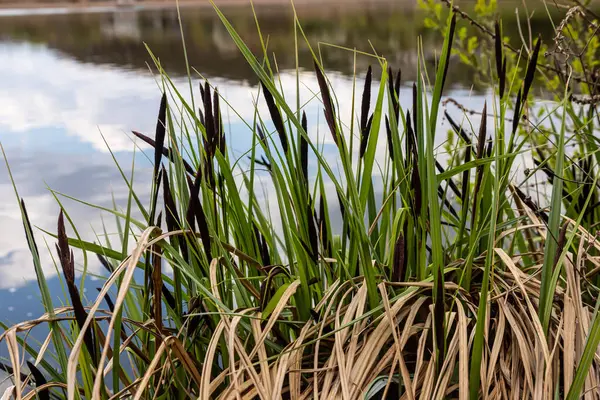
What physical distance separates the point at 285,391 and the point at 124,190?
159cm

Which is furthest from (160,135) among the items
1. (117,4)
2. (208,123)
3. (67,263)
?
(117,4)

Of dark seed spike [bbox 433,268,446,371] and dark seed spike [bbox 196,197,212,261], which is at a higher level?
dark seed spike [bbox 196,197,212,261]

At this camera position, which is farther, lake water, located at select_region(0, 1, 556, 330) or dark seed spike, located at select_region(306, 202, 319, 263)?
lake water, located at select_region(0, 1, 556, 330)

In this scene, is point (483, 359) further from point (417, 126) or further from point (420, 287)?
point (417, 126)

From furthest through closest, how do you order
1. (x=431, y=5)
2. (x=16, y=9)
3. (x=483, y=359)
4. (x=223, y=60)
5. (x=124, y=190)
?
(x=16, y=9) → (x=223, y=60) → (x=124, y=190) → (x=431, y=5) → (x=483, y=359)

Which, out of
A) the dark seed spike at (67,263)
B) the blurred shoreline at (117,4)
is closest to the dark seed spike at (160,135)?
the dark seed spike at (67,263)

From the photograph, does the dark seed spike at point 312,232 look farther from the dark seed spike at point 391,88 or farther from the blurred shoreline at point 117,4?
the blurred shoreline at point 117,4

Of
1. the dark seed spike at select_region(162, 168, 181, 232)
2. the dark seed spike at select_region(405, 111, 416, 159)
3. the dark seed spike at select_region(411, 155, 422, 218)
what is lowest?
the dark seed spike at select_region(162, 168, 181, 232)

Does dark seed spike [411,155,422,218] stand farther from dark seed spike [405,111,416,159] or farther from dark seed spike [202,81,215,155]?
dark seed spike [202,81,215,155]

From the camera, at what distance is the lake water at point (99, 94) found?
1.77 meters

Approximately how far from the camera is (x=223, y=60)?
421 cm

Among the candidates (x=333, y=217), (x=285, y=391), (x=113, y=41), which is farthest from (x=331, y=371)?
(x=113, y=41)

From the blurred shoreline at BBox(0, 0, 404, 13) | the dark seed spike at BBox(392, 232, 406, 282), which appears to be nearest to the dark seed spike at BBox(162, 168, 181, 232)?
the dark seed spike at BBox(392, 232, 406, 282)

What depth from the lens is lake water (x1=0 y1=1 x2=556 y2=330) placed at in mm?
1770
